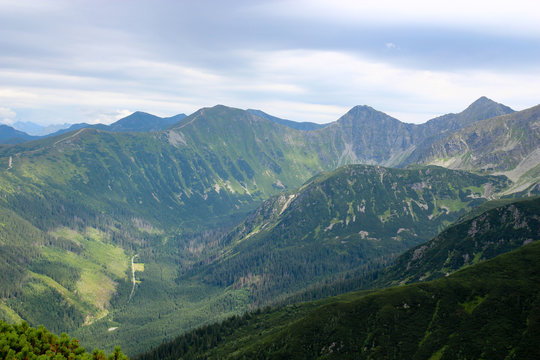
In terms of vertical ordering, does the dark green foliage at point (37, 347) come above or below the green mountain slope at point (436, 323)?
above

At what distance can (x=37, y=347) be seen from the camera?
55906 mm

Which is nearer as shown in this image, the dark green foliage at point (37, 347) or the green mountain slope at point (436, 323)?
the dark green foliage at point (37, 347)

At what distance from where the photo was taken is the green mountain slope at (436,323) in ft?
452

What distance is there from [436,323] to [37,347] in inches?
6063

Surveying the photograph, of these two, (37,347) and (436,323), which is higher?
(37,347)

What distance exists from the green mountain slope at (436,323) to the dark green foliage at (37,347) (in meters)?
125

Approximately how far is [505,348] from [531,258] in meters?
68.1

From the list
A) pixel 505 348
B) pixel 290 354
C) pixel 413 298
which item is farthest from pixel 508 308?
pixel 290 354

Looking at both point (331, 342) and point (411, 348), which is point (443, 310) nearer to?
point (411, 348)

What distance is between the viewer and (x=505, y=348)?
130000mm

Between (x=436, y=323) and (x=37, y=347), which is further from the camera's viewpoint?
(x=436, y=323)

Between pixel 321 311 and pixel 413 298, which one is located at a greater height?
pixel 413 298

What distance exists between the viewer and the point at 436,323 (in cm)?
15688

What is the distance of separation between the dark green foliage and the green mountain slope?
125m
